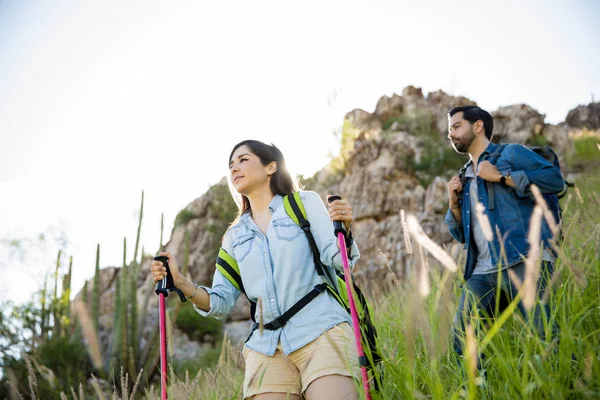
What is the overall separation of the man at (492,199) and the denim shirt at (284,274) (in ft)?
2.96

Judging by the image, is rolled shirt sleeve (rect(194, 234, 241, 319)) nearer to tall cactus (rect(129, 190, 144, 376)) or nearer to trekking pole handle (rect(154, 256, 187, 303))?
trekking pole handle (rect(154, 256, 187, 303))

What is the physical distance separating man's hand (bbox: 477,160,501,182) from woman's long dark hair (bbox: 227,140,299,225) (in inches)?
46.9

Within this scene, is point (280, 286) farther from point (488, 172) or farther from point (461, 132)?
point (461, 132)

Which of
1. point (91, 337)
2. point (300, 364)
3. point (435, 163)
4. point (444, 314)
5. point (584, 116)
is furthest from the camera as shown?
point (584, 116)

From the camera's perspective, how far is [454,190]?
3285 millimetres

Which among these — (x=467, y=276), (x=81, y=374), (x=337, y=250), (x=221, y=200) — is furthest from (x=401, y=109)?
(x=337, y=250)

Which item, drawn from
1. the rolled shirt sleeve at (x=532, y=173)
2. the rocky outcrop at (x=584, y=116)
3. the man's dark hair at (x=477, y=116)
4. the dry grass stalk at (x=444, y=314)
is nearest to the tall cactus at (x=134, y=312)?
the man's dark hair at (x=477, y=116)

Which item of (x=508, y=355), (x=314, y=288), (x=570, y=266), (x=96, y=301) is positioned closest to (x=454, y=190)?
(x=314, y=288)

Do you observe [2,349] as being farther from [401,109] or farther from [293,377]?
[401,109]

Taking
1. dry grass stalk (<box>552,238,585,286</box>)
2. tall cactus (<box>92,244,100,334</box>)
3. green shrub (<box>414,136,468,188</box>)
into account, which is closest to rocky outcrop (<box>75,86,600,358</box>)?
green shrub (<box>414,136,468,188</box>)

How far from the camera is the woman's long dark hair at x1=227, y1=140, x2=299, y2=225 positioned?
263cm

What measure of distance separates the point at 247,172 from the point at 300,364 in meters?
1.06

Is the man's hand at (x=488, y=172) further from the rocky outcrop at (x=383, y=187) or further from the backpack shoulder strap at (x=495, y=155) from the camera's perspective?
the rocky outcrop at (x=383, y=187)

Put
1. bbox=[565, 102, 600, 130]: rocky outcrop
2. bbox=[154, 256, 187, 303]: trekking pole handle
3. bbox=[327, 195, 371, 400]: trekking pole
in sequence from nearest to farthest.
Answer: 1. bbox=[327, 195, 371, 400]: trekking pole
2. bbox=[154, 256, 187, 303]: trekking pole handle
3. bbox=[565, 102, 600, 130]: rocky outcrop
